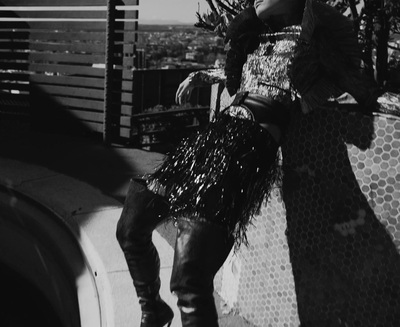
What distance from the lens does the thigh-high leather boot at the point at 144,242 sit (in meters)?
2.01

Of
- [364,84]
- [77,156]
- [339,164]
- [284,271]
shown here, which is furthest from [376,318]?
[77,156]

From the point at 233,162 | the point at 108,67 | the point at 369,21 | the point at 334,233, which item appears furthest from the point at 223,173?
the point at 108,67

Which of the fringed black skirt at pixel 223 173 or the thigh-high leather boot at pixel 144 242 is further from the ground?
the fringed black skirt at pixel 223 173

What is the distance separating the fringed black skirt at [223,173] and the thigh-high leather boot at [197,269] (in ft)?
0.18

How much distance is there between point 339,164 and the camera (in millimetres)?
2010

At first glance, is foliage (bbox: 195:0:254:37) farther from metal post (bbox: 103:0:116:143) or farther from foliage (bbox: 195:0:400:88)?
metal post (bbox: 103:0:116:143)

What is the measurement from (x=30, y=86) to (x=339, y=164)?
19.6ft

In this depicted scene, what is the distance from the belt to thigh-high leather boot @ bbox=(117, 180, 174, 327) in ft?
1.54

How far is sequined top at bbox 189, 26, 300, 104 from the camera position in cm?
193

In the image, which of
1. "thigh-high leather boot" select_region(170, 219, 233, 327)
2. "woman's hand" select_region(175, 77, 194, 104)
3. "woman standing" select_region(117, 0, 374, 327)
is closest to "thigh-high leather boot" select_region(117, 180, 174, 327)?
"woman standing" select_region(117, 0, 374, 327)

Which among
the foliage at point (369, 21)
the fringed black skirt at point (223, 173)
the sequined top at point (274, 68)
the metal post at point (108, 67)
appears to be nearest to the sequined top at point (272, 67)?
the sequined top at point (274, 68)

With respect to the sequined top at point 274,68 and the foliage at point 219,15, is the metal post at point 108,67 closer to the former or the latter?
the foliage at point 219,15

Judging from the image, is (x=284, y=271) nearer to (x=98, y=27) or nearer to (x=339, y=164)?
(x=339, y=164)

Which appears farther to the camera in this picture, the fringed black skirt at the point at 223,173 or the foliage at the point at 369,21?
the foliage at the point at 369,21
